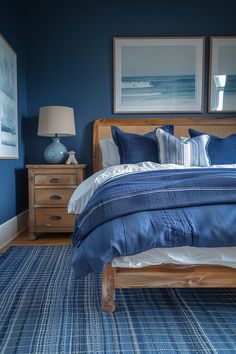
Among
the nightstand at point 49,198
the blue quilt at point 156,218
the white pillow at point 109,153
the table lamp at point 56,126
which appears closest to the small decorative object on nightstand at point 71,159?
the table lamp at point 56,126

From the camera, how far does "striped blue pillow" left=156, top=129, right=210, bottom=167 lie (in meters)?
2.61

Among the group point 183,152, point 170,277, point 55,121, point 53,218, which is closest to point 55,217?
point 53,218

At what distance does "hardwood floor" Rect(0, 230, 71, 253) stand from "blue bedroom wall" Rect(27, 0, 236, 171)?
1.03 meters

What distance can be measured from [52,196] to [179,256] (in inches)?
72.0

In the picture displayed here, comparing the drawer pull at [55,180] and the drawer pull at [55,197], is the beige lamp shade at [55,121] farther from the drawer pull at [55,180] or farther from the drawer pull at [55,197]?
the drawer pull at [55,197]

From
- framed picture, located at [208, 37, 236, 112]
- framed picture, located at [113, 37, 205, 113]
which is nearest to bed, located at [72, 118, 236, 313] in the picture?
framed picture, located at [113, 37, 205, 113]

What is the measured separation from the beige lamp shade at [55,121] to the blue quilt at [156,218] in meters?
1.72

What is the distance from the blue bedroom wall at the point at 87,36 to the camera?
3.29 m

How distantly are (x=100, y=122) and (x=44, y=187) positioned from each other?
1.01 metres

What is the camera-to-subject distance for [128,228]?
1.27 metres

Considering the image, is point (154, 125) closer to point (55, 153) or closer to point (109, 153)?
point (109, 153)

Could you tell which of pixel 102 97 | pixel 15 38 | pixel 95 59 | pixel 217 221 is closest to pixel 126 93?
pixel 102 97

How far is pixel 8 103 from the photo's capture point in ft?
9.05

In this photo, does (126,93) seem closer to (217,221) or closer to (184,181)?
(184,181)
